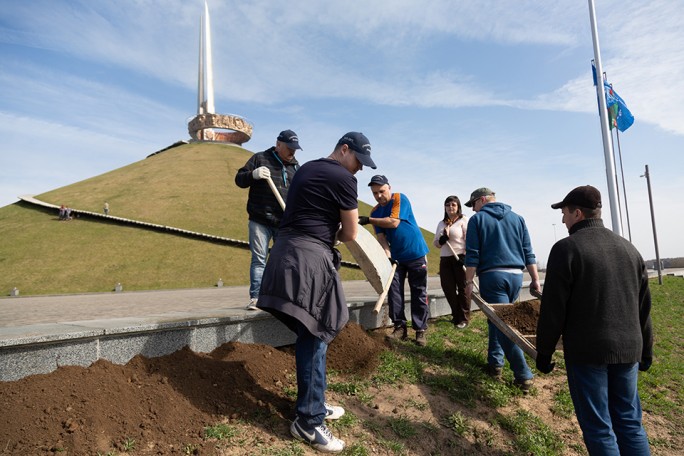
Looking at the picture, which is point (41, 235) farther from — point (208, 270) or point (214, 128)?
point (214, 128)

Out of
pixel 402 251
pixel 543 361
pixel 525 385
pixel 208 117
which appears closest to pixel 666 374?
pixel 525 385

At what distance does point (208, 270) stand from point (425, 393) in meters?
32.8

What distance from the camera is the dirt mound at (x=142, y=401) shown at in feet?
10.0

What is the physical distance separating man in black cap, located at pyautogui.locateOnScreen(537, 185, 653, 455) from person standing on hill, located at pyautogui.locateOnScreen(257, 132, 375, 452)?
1566 mm

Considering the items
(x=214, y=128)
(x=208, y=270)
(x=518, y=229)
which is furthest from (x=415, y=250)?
(x=214, y=128)

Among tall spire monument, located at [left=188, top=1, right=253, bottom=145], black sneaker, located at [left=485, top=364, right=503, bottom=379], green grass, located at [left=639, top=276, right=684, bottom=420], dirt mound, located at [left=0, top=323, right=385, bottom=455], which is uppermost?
tall spire monument, located at [left=188, top=1, right=253, bottom=145]

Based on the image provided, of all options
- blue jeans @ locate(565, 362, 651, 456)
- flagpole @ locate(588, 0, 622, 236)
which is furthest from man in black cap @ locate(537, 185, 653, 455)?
flagpole @ locate(588, 0, 622, 236)

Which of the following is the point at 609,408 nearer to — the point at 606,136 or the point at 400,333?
the point at 400,333

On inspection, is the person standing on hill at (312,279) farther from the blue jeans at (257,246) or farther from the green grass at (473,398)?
the blue jeans at (257,246)

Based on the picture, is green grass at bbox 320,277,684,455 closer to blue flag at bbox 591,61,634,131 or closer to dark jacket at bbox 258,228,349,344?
dark jacket at bbox 258,228,349,344

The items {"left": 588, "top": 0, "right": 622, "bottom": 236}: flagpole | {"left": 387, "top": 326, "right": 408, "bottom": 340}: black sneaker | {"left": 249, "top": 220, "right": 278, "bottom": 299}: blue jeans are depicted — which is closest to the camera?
{"left": 249, "top": 220, "right": 278, "bottom": 299}: blue jeans

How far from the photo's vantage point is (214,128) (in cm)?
8400

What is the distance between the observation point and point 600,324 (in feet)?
11.1

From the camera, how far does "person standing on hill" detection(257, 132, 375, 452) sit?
11.2ft
